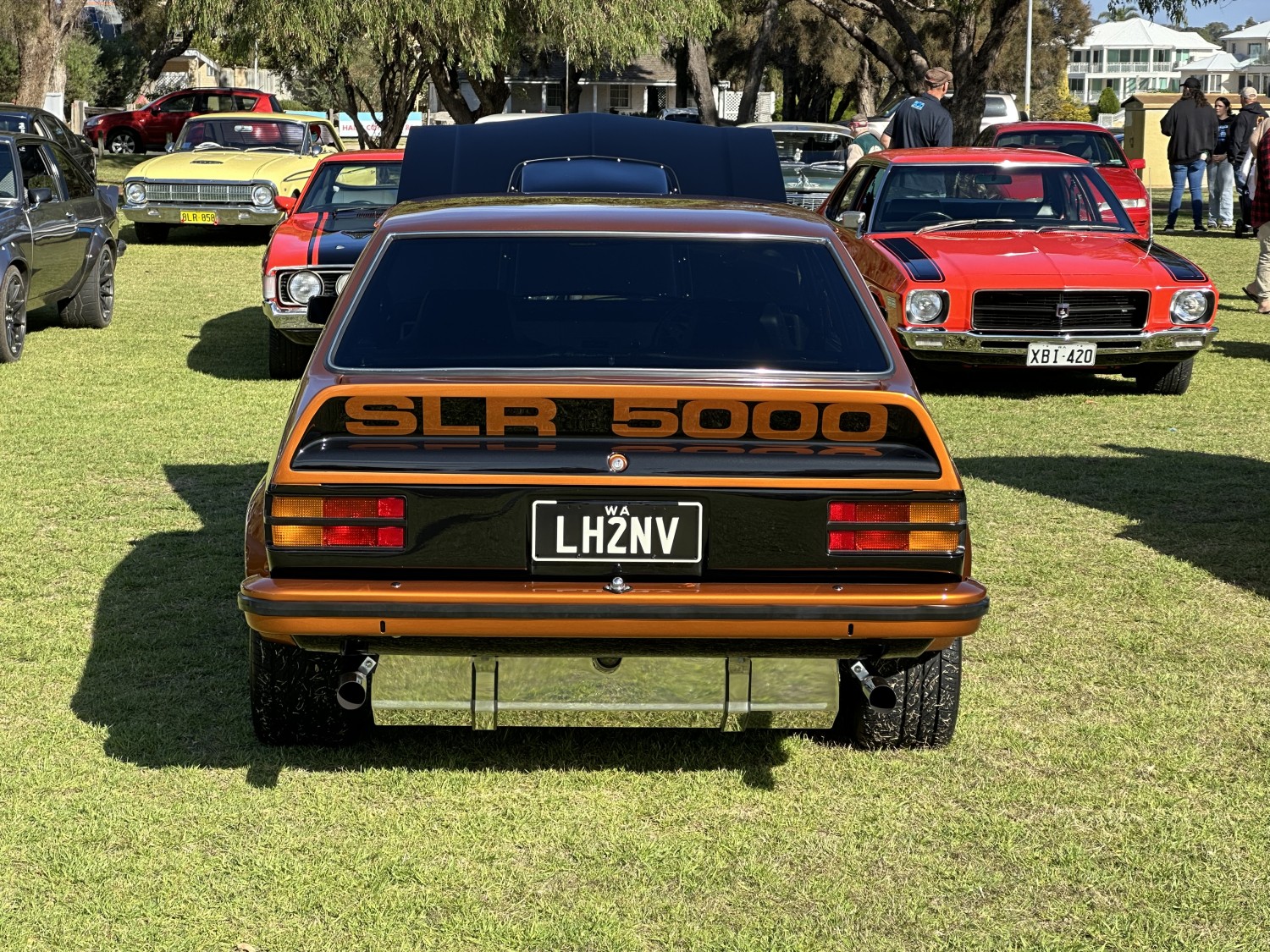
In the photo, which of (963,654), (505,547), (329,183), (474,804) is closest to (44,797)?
(474,804)

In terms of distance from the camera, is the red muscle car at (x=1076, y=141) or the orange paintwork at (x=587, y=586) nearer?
the orange paintwork at (x=587, y=586)

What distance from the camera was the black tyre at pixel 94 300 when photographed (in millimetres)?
12766

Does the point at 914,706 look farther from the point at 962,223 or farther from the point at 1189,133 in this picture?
the point at 1189,133

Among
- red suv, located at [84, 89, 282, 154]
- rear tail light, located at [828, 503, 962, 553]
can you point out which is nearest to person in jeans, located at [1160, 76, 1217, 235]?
rear tail light, located at [828, 503, 962, 553]

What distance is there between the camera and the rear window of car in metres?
4.20

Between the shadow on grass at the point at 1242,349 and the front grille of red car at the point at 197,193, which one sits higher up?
the front grille of red car at the point at 197,193

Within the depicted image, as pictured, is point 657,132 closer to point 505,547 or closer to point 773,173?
point 773,173

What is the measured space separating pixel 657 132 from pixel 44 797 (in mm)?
4307

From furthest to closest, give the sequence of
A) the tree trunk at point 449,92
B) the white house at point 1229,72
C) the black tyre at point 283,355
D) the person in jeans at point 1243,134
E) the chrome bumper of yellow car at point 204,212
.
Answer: the white house at point 1229,72 → the tree trunk at point 449,92 → the person in jeans at point 1243,134 → the chrome bumper of yellow car at point 204,212 → the black tyre at point 283,355

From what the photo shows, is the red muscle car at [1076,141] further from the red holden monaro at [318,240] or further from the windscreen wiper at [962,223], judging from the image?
the red holden monaro at [318,240]

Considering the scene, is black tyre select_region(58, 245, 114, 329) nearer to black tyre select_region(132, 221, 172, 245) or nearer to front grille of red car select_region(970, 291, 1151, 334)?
front grille of red car select_region(970, 291, 1151, 334)

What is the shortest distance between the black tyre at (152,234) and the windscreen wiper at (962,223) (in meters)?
12.2

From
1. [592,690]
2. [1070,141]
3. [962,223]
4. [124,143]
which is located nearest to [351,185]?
[962,223]

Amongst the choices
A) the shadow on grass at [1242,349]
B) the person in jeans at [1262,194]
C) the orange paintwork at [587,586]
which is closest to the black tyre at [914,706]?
the orange paintwork at [587,586]
